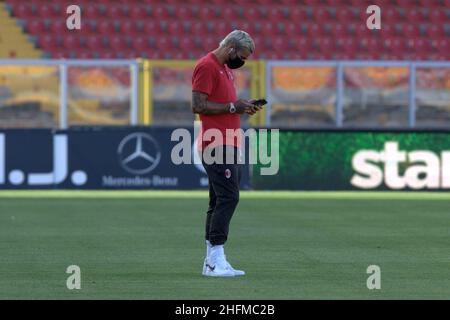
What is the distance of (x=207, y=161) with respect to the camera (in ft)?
35.8

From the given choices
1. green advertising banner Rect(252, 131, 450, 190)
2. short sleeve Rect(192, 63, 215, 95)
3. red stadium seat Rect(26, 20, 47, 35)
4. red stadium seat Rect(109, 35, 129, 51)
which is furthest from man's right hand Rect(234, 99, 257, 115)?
red stadium seat Rect(26, 20, 47, 35)

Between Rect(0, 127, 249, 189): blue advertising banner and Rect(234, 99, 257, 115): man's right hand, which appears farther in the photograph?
Rect(0, 127, 249, 189): blue advertising banner

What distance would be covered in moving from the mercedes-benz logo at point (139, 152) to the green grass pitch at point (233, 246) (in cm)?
143

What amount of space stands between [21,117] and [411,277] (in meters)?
14.0

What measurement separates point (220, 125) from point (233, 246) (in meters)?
3.11

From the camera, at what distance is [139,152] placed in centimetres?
2369

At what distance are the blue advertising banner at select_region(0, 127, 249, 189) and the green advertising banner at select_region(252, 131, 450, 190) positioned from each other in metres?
0.91

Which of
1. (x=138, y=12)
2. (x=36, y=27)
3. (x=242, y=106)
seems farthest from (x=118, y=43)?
(x=242, y=106)

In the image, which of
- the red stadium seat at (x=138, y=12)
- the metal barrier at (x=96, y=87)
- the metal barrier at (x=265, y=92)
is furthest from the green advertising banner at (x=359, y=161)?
the red stadium seat at (x=138, y=12)

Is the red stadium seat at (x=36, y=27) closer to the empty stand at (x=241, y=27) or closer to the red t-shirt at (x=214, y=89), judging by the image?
the empty stand at (x=241, y=27)

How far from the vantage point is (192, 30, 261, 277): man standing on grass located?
10797 mm

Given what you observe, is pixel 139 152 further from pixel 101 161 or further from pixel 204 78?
pixel 204 78

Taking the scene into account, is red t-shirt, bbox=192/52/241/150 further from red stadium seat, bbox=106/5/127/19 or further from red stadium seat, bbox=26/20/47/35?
red stadium seat, bbox=106/5/127/19
